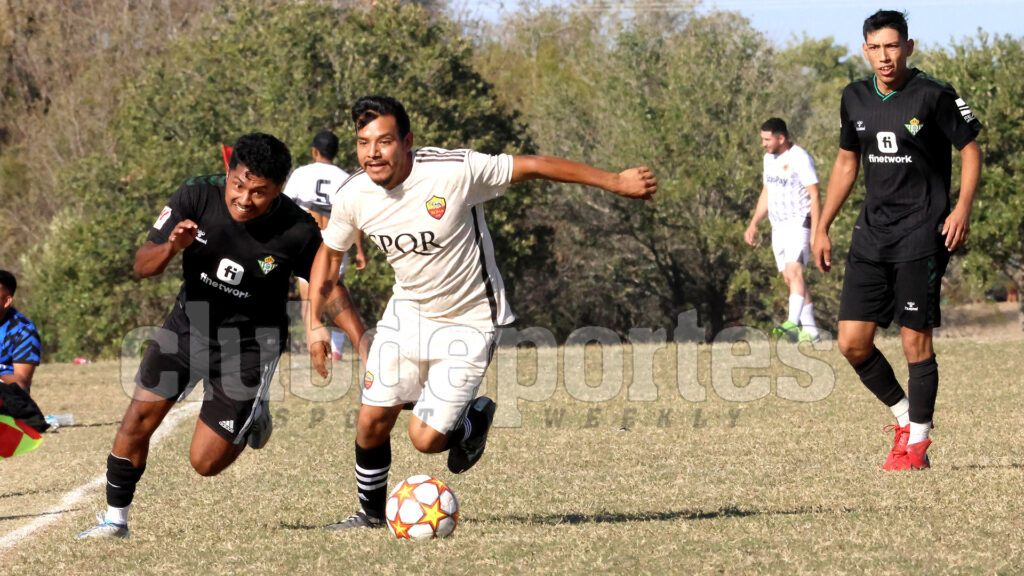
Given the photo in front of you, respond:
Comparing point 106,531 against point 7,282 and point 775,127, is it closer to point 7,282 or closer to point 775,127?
point 7,282

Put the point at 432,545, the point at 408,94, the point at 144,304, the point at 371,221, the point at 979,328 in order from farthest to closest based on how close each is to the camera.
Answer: the point at 979,328 → the point at 144,304 → the point at 408,94 → the point at 371,221 → the point at 432,545

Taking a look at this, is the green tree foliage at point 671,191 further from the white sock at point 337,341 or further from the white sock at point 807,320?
the white sock at point 337,341

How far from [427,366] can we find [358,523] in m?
0.88

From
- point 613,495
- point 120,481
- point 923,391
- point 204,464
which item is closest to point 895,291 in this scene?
point 923,391

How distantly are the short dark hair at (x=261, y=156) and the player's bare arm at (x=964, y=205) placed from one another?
375 centimetres

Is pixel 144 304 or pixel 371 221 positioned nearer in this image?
pixel 371 221

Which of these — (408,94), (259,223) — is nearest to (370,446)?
(259,223)

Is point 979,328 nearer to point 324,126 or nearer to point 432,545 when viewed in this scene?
point 324,126

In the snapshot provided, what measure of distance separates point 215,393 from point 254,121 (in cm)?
2529

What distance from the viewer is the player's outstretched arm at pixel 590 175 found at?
5727 mm

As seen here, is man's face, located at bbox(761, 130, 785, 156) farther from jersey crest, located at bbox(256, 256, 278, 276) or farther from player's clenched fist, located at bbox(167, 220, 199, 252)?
player's clenched fist, located at bbox(167, 220, 199, 252)

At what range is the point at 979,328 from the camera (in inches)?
1594

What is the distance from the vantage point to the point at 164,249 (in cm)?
617

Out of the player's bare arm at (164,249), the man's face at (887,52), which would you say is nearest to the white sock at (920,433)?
the man's face at (887,52)
